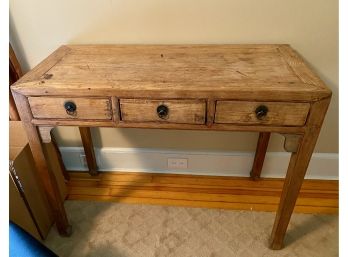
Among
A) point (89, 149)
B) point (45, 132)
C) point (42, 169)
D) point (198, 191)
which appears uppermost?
point (45, 132)

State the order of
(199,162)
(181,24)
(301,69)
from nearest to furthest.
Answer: (301,69), (181,24), (199,162)

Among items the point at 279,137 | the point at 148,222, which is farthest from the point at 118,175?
the point at 279,137

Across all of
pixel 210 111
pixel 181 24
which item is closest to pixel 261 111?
pixel 210 111

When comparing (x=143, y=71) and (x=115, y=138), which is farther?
(x=115, y=138)

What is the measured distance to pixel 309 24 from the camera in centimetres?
119

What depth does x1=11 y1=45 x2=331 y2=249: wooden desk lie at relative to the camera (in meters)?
0.87

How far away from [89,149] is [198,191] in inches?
28.3

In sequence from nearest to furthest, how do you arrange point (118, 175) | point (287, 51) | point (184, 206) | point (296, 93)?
1. point (296, 93)
2. point (287, 51)
3. point (184, 206)
4. point (118, 175)

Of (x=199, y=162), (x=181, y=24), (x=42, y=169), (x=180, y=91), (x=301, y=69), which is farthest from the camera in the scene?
(x=199, y=162)

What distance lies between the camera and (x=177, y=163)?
1.61m

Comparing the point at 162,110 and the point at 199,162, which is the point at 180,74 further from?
the point at 199,162

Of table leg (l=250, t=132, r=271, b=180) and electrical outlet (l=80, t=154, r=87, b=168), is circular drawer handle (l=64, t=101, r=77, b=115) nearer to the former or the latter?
electrical outlet (l=80, t=154, r=87, b=168)
